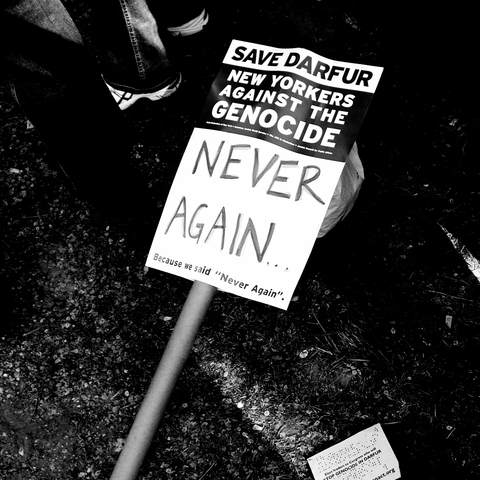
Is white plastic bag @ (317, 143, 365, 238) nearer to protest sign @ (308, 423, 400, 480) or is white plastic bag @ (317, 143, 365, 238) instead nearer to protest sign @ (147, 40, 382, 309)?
protest sign @ (147, 40, 382, 309)

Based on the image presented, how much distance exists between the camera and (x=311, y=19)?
2.01 m

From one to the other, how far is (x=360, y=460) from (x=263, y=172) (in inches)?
37.8

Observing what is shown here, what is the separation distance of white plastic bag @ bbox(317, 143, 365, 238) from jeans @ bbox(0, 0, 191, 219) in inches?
25.6

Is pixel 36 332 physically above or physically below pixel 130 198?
below

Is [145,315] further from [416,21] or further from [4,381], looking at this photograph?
[416,21]

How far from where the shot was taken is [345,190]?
57.4 inches

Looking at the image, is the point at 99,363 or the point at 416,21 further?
the point at 416,21

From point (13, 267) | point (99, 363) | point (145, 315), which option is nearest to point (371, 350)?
point (145, 315)

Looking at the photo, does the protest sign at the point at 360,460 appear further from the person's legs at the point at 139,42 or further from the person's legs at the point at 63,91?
the person's legs at the point at 139,42

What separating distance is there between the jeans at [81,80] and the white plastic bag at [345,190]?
25.6 inches

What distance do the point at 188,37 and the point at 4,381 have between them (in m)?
1.48

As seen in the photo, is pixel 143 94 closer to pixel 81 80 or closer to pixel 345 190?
pixel 81 80

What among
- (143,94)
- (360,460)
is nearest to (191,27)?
(143,94)

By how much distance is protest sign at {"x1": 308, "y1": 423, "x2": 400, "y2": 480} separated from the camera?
1.53 meters
